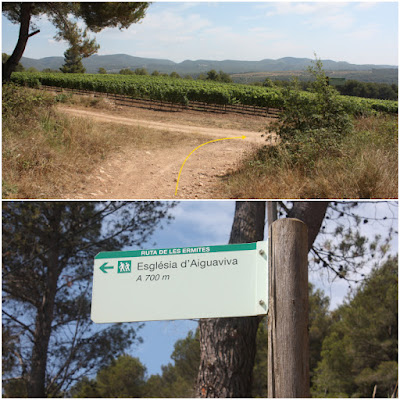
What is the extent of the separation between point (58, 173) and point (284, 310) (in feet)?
22.2

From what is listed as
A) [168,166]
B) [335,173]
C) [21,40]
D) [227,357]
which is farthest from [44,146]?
[21,40]

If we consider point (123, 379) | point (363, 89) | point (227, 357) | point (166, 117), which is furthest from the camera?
point (363, 89)

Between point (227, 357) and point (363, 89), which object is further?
point (363, 89)

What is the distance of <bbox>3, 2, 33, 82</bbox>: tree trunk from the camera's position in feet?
37.8

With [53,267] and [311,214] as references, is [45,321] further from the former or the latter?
[311,214]

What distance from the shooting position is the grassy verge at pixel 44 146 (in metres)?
7.07

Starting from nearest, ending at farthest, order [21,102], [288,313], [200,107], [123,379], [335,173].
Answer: [288,313], [335,173], [21,102], [123,379], [200,107]

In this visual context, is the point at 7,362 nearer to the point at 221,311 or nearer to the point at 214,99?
the point at 221,311

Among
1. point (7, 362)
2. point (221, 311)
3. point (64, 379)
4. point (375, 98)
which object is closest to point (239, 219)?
point (221, 311)

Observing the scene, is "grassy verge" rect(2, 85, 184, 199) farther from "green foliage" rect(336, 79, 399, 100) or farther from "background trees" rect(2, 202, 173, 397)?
"green foliage" rect(336, 79, 399, 100)

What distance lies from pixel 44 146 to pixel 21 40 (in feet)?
19.2

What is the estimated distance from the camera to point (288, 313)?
1701mm

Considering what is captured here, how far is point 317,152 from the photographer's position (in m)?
7.11

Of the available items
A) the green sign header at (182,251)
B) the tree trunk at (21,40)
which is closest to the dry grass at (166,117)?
the tree trunk at (21,40)
